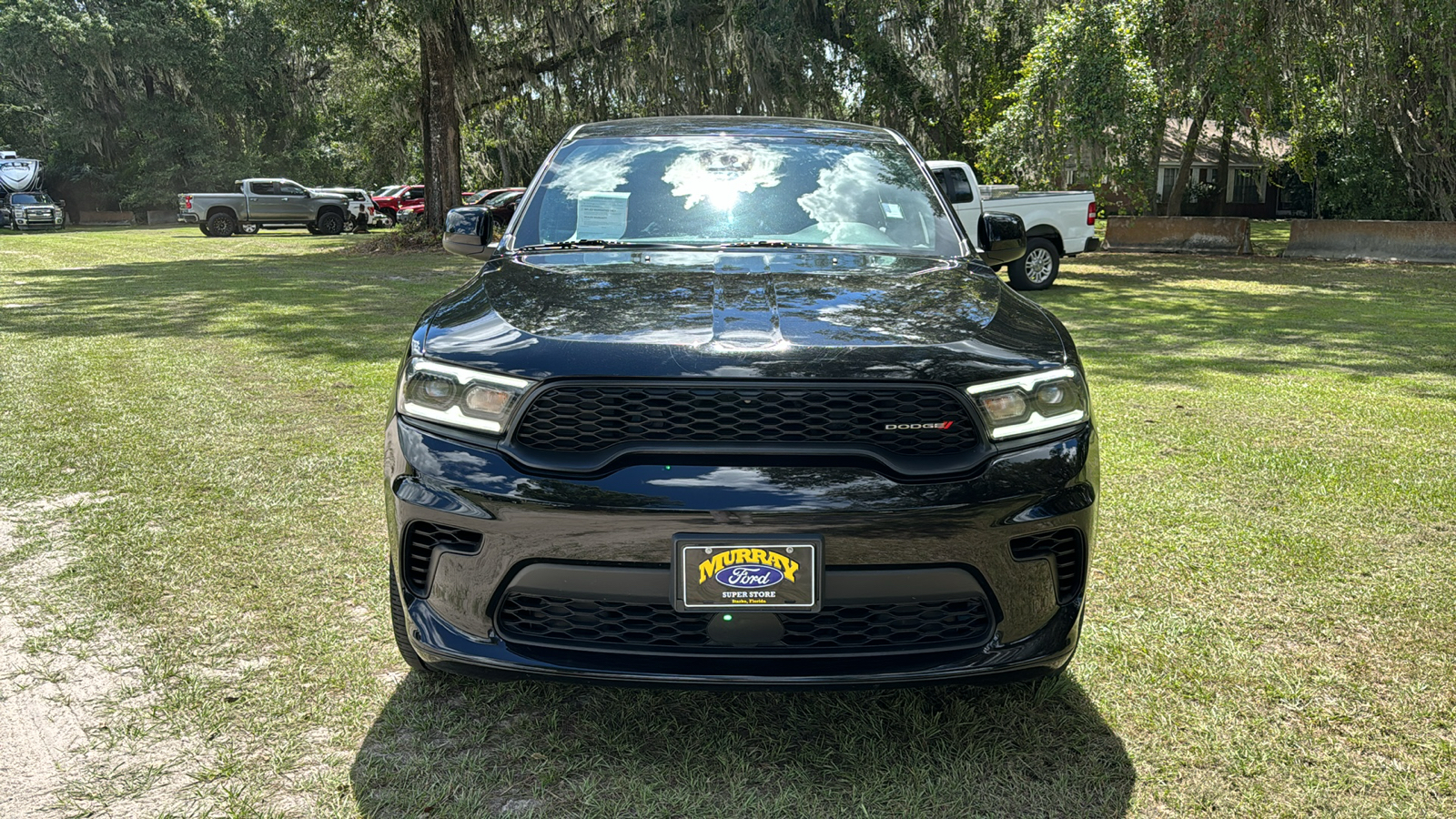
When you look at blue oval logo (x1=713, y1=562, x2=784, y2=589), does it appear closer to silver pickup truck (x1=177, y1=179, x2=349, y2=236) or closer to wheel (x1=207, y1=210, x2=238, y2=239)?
silver pickup truck (x1=177, y1=179, x2=349, y2=236)

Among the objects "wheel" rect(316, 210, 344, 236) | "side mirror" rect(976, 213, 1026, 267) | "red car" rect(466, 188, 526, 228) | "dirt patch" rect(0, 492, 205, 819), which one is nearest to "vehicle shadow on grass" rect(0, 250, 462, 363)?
"dirt patch" rect(0, 492, 205, 819)

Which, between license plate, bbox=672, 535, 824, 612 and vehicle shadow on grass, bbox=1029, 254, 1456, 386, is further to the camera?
vehicle shadow on grass, bbox=1029, 254, 1456, 386

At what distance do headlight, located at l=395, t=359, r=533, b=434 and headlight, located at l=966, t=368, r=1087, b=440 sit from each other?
1.04 meters

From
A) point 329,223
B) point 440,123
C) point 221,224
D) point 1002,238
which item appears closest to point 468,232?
point 1002,238

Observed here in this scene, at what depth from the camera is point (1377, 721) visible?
291 centimetres

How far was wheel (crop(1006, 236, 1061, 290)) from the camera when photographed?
15406 millimetres

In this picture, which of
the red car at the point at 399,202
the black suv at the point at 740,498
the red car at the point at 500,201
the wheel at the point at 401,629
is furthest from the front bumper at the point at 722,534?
the red car at the point at 399,202

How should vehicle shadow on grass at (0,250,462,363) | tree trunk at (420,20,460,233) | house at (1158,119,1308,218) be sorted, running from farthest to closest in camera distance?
1. house at (1158,119,1308,218)
2. tree trunk at (420,20,460,233)
3. vehicle shadow on grass at (0,250,462,363)

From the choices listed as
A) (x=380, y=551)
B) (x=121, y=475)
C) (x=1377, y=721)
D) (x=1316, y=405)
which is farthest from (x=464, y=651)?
(x=1316, y=405)

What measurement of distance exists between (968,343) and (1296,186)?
154ft

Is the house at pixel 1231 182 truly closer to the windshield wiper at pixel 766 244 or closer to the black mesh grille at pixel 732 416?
the windshield wiper at pixel 766 244

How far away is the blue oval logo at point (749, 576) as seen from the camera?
2346 millimetres

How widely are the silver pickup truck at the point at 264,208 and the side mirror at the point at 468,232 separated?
99.9 ft

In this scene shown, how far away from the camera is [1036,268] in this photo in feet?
51.1
